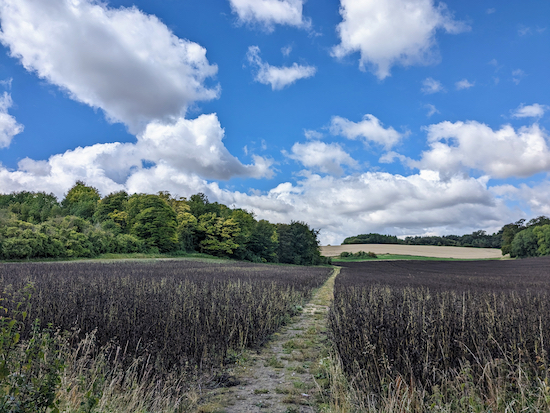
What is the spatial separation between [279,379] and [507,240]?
96.0 meters

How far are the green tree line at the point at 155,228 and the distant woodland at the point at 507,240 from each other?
46580mm

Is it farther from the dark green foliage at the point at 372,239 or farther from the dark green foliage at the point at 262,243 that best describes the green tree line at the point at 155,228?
the dark green foliage at the point at 372,239

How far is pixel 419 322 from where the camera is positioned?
386 cm

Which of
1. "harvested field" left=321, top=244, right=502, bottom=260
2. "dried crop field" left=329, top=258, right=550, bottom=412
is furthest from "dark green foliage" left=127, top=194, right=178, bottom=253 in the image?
"harvested field" left=321, top=244, right=502, bottom=260

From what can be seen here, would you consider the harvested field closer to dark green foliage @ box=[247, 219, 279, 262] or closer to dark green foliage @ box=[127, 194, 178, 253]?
dark green foliage @ box=[247, 219, 279, 262]

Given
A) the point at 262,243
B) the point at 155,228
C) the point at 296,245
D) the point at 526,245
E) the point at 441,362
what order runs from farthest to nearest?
the point at 526,245 < the point at 296,245 < the point at 262,243 < the point at 155,228 < the point at 441,362

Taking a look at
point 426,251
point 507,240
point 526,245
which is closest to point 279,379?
point 426,251

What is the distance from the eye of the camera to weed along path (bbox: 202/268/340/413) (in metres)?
3.29

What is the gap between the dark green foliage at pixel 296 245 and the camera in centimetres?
5472

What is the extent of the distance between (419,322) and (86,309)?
16.3ft

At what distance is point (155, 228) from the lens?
144 ft

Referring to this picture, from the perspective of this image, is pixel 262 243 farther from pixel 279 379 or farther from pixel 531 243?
pixel 531 243

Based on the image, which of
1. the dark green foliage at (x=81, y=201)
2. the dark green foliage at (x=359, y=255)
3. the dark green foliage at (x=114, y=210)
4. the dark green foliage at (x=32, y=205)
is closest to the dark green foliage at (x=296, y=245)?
the dark green foliage at (x=359, y=255)

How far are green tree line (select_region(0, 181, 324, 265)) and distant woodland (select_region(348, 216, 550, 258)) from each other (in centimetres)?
4658
